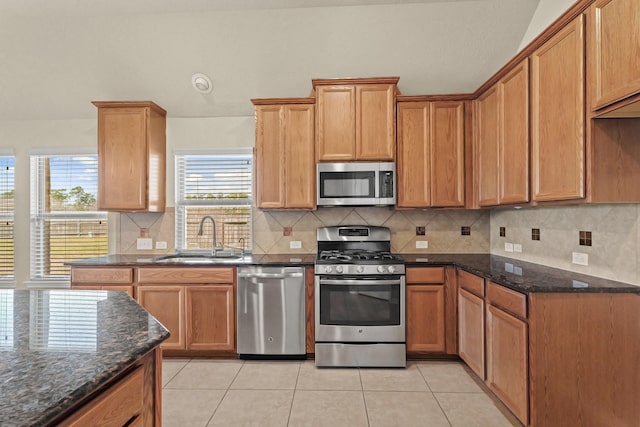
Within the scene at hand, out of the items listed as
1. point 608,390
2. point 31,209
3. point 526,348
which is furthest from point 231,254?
point 608,390

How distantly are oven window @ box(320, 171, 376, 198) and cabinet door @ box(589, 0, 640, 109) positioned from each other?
180cm

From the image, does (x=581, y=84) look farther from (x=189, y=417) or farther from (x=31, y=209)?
(x=31, y=209)

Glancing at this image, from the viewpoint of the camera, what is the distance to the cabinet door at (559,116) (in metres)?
1.90

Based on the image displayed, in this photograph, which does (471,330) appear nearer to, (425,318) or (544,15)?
(425,318)

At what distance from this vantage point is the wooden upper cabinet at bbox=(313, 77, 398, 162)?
3262mm

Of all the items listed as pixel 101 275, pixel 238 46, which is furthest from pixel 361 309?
pixel 238 46

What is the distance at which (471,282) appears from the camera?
274 centimetres

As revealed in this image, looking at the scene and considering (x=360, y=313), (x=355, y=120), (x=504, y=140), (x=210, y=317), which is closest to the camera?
(x=504, y=140)

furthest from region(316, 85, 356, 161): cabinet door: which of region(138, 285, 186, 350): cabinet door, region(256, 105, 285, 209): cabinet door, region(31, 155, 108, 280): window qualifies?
region(31, 155, 108, 280): window

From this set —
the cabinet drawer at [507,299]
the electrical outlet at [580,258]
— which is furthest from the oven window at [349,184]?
the electrical outlet at [580,258]

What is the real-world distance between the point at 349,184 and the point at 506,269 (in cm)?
150

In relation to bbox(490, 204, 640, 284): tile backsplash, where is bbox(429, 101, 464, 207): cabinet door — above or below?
above

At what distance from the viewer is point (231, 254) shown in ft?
12.3

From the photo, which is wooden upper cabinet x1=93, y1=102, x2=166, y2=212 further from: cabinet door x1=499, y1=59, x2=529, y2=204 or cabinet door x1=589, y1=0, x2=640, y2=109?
cabinet door x1=589, y1=0, x2=640, y2=109
